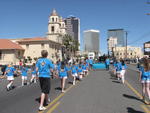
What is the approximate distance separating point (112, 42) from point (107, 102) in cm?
11562

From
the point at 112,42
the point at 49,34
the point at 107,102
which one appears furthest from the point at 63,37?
the point at 107,102

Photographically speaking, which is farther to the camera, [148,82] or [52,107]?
[148,82]

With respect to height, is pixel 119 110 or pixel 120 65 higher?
pixel 120 65

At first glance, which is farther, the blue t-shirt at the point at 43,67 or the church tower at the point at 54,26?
the church tower at the point at 54,26

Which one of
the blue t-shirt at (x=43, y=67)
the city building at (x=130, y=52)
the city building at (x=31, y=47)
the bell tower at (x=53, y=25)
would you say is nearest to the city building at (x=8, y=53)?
the city building at (x=31, y=47)

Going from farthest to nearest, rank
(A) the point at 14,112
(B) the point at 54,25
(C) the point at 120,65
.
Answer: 1. (B) the point at 54,25
2. (C) the point at 120,65
3. (A) the point at 14,112

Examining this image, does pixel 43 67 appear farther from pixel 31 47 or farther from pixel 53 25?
pixel 53 25

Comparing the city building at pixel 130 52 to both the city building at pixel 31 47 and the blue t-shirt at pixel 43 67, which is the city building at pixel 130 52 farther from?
the blue t-shirt at pixel 43 67

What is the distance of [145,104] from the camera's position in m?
6.79

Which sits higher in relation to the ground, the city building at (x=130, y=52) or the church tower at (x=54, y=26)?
the church tower at (x=54, y=26)

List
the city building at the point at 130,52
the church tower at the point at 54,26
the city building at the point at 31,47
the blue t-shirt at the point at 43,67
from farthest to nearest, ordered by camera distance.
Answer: the city building at the point at 130,52 → the church tower at the point at 54,26 → the city building at the point at 31,47 → the blue t-shirt at the point at 43,67

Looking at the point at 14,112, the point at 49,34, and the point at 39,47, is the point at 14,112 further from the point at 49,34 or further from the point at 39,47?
the point at 49,34

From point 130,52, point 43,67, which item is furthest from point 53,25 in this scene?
point 130,52

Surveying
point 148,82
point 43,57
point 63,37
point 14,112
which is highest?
point 63,37
